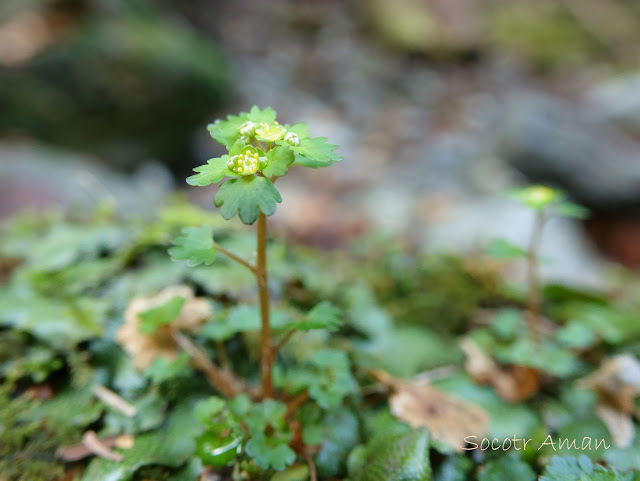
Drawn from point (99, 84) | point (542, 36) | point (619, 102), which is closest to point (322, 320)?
point (99, 84)

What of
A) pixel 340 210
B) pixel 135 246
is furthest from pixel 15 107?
pixel 135 246

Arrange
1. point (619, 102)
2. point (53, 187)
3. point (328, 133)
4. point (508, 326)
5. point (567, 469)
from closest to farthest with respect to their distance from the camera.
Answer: point (567, 469), point (508, 326), point (53, 187), point (619, 102), point (328, 133)

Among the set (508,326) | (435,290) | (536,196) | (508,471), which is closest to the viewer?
(508,471)

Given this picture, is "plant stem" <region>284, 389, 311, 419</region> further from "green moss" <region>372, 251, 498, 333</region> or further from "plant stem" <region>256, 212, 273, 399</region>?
"green moss" <region>372, 251, 498, 333</region>

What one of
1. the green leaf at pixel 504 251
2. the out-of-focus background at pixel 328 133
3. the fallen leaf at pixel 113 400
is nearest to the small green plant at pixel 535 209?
the green leaf at pixel 504 251

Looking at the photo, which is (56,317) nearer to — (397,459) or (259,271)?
(259,271)

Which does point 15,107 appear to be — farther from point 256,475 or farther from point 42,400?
point 256,475

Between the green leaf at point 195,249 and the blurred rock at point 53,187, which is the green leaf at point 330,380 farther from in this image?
the blurred rock at point 53,187
